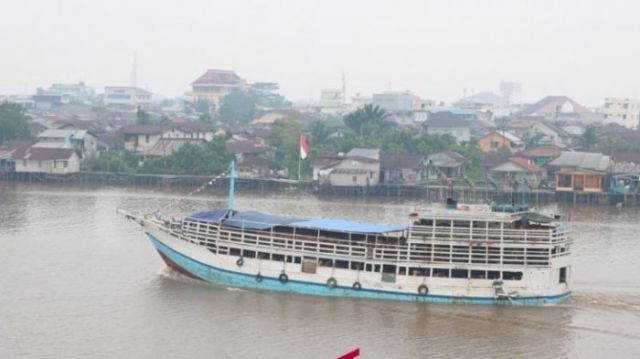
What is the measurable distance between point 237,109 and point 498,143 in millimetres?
38703

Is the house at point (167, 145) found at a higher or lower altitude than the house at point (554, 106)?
lower

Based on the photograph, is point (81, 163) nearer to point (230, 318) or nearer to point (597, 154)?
point (597, 154)

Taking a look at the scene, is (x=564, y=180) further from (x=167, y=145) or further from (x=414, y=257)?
(x=414, y=257)

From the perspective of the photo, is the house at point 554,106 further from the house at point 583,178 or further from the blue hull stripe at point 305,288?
the blue hull stripe at point 305,288

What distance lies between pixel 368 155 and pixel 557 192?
10.9m

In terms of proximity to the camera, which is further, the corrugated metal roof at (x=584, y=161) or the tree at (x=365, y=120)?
the tree at (x=365, y=120)

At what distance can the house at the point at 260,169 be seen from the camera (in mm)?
61250

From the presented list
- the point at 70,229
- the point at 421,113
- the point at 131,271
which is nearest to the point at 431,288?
the point at 131,271

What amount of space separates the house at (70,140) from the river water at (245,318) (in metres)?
27.8

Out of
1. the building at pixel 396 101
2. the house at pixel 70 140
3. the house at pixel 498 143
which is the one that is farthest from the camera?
the building at pixel 396 101

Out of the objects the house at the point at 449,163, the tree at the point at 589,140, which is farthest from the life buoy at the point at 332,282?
the tree at the point at 589,140

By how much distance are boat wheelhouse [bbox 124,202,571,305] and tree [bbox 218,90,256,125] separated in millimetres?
66936

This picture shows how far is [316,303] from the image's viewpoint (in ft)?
93.5

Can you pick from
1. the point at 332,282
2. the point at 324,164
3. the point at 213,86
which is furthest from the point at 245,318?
the point at 213,86
